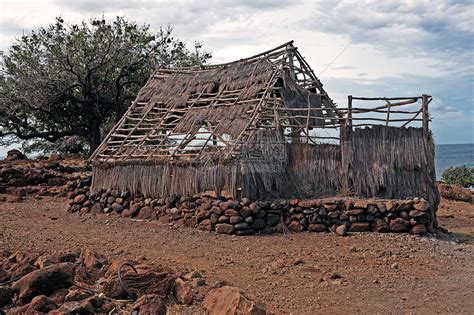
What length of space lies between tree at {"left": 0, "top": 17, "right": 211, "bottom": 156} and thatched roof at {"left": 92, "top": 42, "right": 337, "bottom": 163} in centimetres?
567

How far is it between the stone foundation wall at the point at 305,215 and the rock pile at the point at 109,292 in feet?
12.0

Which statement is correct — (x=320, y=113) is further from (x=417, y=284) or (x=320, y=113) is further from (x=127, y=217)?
(x=417, y=284)

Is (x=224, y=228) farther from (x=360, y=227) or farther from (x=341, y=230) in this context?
(x=360, y=227)

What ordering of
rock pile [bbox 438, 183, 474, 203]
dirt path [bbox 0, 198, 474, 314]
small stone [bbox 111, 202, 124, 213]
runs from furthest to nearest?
rock pile [bbox 438, 183, 474, 203] < small stone [bbox 111, 202, 124, 213] < dirt path [bbox 0, 198, 474, 314]

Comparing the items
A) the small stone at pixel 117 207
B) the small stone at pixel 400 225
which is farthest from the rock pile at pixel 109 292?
the small stone at pixel 117 207

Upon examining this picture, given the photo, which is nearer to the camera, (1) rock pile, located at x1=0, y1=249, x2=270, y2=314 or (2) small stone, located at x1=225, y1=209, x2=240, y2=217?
(1) rock pile, located at x1=0, y1=249, x2=270, y2=314

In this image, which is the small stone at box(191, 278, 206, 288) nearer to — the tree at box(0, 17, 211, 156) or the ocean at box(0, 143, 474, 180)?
the tree at box(0, 17, 211, 156)

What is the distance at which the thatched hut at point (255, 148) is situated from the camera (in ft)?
34.0

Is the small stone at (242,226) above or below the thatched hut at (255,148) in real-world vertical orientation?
below

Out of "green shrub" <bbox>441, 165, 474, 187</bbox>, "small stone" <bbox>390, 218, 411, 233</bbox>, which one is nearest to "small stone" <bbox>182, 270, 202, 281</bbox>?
"small stone" <bbox>390, 218, 411, 233</bbox>

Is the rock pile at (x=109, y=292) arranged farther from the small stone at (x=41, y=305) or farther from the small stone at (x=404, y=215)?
the small stone at (x=404, y=215)

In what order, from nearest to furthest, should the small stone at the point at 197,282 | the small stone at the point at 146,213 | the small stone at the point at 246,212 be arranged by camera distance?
the small stone at the point at 197,282, the small stone at the point at 246,212, the small stone at the point at 146,213

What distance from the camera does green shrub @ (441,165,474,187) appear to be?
2383cm

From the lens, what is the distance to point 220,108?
1246 centimetres
